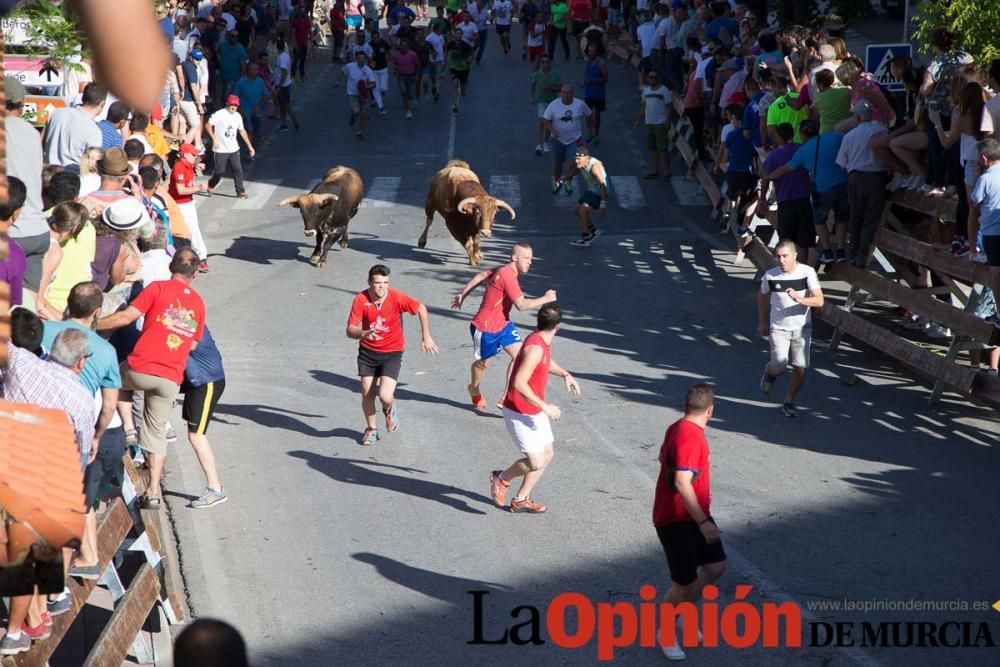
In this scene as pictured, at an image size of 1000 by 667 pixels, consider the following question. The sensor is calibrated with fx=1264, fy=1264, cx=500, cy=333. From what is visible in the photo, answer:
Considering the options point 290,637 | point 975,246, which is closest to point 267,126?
point 975,246

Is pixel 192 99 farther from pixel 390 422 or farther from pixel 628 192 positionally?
pixel 390 422

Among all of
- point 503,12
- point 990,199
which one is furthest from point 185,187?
point 503,12

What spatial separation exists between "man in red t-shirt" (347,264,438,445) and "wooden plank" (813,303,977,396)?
4.77 m

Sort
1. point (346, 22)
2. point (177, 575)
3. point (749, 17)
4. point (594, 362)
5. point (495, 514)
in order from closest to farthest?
point (177, 575)
point (495, 514)
point (594, 362)
point (749, 17)
point (346, 22)

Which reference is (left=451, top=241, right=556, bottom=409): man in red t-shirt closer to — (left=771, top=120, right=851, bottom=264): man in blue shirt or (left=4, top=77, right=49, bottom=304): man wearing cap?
(left=4, top=77, right=49, bottom=304): man wearing cap

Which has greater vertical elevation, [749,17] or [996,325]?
[749,17]

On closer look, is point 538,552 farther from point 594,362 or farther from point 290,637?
point 594,362

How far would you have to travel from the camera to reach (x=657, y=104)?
21.7 meters

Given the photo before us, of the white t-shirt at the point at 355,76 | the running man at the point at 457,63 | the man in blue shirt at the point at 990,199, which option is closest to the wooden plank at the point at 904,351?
the man in blue shirt at the point at 990,199

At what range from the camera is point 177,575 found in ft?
28.0

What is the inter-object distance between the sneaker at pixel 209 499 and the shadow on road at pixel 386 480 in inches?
37.8

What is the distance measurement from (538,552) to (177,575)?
2.48 m

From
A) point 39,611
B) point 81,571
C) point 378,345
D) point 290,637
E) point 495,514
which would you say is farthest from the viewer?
point 378,345

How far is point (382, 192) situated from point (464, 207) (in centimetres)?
543
